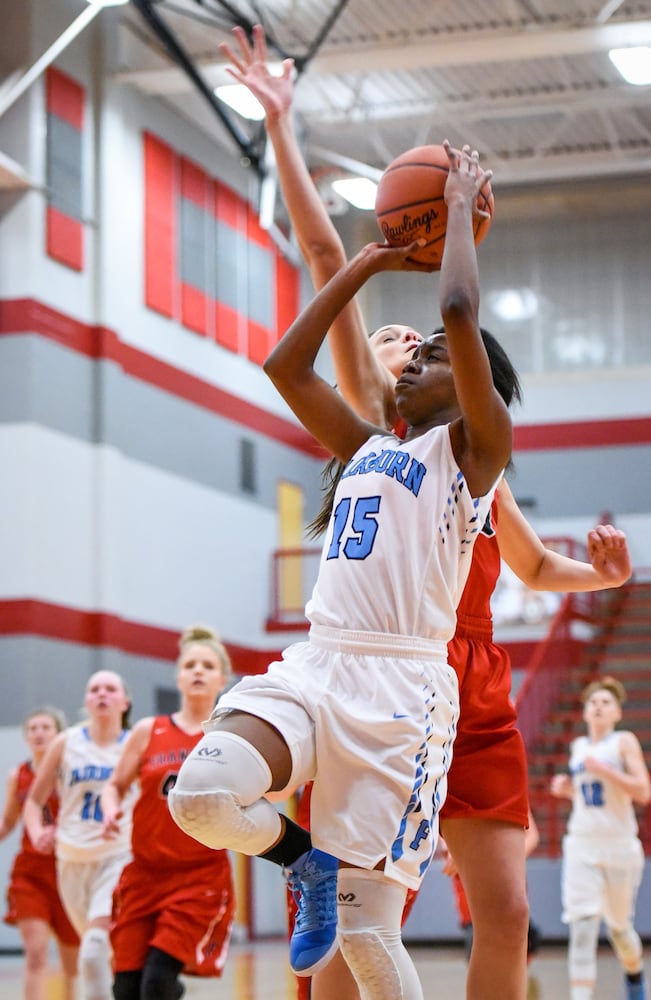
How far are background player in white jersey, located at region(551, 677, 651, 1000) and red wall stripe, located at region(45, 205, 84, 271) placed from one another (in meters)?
8.05

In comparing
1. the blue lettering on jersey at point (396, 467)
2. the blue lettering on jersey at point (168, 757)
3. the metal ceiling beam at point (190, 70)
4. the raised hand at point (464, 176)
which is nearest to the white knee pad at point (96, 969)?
the blue lettering on jersey at point (168, 757)

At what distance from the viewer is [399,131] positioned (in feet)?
64.3

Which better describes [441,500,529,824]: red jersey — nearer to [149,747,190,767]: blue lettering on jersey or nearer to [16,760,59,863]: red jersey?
[149,747,190,767]: blue lettering on jersey

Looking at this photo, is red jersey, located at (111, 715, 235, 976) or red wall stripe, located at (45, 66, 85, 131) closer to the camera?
red jersey, located at (111, 715, 235, 976)

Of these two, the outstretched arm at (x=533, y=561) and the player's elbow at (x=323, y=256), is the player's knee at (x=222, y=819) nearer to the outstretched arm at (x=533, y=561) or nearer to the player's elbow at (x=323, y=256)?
the outstretched arm at (x=533, y=561)

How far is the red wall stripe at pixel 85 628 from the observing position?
14.8 metres

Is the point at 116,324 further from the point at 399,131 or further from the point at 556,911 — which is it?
the point at 556,911

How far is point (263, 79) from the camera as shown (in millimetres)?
4344

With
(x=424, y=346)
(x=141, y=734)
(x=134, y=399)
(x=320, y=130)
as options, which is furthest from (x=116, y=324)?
(x=424, y=346)

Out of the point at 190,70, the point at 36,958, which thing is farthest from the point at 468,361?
the point at 190,70

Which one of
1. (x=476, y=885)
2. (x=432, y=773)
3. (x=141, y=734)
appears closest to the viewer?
(x=432, y=773)

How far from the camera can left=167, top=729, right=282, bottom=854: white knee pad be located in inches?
123

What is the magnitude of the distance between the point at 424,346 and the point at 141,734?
3516 millimetres

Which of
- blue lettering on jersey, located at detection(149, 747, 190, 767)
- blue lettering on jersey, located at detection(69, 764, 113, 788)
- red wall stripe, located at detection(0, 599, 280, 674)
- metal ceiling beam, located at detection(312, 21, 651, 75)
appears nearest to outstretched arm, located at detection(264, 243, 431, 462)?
blue lettering on jersey, located at detection(149, 747, 190, 767)
